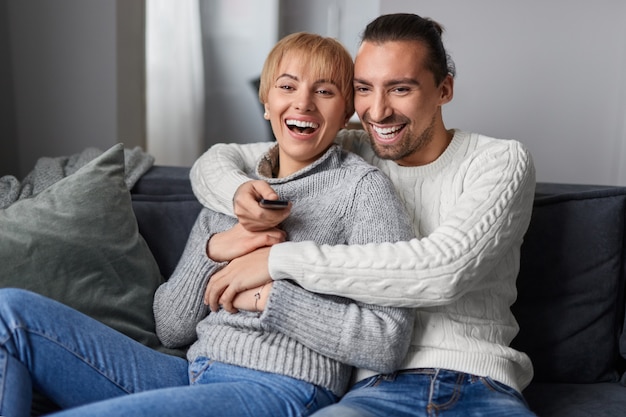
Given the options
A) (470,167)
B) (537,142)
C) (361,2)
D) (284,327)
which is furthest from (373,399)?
(361,2)

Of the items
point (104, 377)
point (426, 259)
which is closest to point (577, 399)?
point (426, 259)

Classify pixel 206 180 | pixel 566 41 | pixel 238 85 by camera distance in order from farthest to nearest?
pixel 238 85, pixel 566 41, pixel 206 180

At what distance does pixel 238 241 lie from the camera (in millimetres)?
1480

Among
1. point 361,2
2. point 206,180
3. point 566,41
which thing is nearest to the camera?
point 206,180

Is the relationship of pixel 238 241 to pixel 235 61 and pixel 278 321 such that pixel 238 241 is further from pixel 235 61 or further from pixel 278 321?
pixel 235 61

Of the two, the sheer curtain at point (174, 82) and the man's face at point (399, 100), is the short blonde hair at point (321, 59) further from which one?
the sheer curtain at point (174, 82)

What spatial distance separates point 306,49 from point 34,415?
91cm

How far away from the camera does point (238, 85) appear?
3.69 metres

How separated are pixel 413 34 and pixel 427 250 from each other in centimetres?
48

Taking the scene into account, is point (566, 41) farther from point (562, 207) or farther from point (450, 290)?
point (450, 290)

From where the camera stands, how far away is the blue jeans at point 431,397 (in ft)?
4.32

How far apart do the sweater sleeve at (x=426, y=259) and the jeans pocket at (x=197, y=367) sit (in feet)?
0.74

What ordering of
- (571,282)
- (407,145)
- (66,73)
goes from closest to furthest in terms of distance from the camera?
(407,145) → (571,282) → (66,73)

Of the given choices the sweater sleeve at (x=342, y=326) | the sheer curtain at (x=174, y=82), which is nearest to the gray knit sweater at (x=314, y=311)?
the sweater sleeve at (x=342, y=326)
